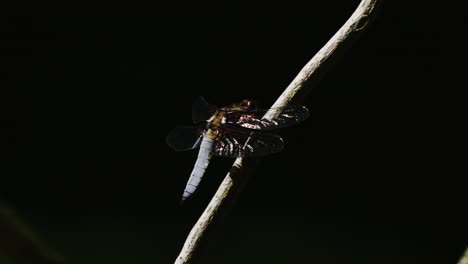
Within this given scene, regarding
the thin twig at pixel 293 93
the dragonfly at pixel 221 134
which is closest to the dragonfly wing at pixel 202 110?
the dragonfly at pixel 221 134

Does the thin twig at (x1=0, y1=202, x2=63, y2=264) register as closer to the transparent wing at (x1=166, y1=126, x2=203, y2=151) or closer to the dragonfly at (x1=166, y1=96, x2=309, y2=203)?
the dragonfly at (x1=166, y1=96, x2=309, y2=203)

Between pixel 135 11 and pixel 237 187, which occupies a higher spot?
pixel 237 187

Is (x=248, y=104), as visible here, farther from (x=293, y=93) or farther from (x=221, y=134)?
(x=293, y=93)

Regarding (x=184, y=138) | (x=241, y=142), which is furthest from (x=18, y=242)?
(x=184, y=138)

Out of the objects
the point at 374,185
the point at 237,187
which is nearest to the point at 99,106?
the point at 374,185

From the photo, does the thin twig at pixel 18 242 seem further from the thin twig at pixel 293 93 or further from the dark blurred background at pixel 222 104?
the dark blurred background at pixel 222 104

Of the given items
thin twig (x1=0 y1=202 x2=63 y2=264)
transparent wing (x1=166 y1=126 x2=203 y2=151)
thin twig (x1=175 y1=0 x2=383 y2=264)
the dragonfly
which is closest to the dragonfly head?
the dragonfly

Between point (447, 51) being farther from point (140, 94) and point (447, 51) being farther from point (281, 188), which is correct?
point (140, 94)
